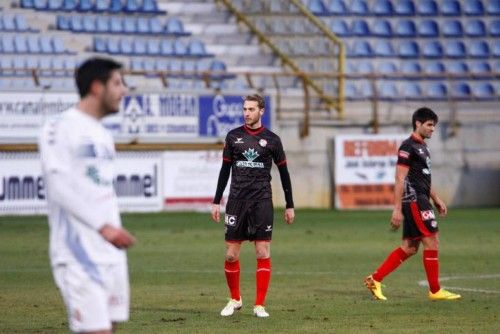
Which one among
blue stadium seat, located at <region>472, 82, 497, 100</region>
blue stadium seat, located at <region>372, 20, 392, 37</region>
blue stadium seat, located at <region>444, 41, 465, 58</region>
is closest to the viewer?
blue stadium seat, located at <region>472, 82, 497, 100</region>

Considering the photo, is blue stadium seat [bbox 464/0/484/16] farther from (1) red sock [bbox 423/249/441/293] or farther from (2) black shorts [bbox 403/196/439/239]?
(1) red sock [bbox 423/249/441/293]

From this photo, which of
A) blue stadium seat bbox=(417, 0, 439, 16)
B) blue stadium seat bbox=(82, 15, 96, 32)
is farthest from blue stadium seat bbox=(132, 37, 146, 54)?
blue stadium seat bbox=(417, 0, 439, 16)

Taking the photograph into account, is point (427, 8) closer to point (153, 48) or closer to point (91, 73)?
point (153, 48)

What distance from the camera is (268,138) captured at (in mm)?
12414

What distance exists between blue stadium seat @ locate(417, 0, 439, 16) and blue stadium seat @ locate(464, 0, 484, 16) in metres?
0.87

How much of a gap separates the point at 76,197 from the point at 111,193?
239 millimetres

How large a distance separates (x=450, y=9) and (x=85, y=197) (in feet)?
101

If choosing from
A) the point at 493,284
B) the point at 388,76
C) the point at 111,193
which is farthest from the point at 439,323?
the point at 388,76

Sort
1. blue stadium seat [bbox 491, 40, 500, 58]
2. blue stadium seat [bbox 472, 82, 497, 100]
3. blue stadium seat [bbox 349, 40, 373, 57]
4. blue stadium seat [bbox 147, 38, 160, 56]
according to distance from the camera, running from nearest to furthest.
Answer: blue stadium seat [bbox 147, 38, 160, 56]
blue stadium seat [bbox 472, 82, 497, 100]
blue stadium seat [bbox 349, 40, 373, 57]
blue stadium seat [bbox 491, 40, 500, 58]

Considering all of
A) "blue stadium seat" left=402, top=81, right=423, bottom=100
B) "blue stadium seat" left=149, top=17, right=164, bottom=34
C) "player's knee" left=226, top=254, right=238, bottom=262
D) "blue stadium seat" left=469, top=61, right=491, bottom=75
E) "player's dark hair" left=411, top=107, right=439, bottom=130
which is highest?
"blue stadium seat" left=149, top=17, right=164, bottom=34

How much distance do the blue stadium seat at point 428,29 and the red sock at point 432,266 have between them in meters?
22.7

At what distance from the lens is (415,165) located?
13.6 m

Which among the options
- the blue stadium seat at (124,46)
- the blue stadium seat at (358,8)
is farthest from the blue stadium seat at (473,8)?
the blue stadium seat at (124,46)

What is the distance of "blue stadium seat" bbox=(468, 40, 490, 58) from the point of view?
35.5 metres
